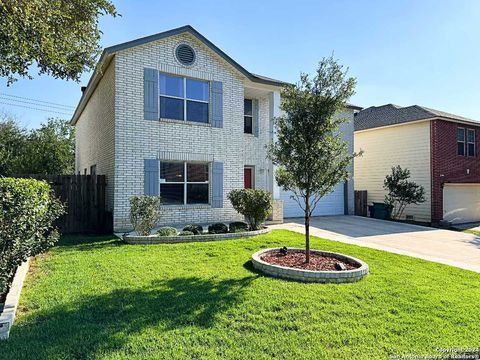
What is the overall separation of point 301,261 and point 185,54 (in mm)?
9150

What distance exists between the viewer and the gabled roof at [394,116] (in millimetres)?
18112

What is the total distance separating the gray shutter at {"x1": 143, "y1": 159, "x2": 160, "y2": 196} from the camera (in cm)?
1115

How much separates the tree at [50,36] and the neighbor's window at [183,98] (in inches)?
148

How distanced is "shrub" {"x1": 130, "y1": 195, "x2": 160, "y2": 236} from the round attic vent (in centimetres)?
581

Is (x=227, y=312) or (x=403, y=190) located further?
(x=403, y=190)

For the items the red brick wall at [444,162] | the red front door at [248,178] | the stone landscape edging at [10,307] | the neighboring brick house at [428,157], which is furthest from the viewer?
the neighboring brick house at [428,157]

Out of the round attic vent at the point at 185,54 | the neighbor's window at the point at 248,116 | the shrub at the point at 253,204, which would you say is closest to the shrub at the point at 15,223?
the shrub at the point at 253,204

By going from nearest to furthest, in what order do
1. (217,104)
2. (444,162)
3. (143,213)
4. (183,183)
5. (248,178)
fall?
(143,213)
(183,183)
(217,104)
(248,178)
(444,162)

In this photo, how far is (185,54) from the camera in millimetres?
12086

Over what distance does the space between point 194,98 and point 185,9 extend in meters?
3.08

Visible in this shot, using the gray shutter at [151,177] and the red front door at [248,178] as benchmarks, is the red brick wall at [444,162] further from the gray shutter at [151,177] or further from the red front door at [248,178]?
the gray shutter at [151,177]

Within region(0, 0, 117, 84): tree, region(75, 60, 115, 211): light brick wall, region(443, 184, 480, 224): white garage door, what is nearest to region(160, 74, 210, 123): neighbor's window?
region(75, 60, 115, 211): light brick wall

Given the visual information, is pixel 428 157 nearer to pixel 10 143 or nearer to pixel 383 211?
pixel 383 211

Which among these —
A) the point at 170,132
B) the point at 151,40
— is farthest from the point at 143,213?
the point at 151,40
